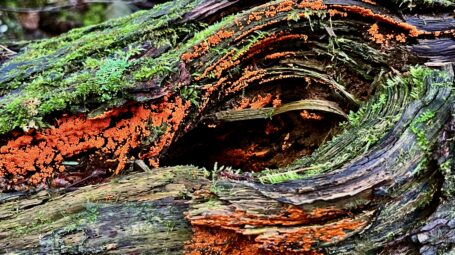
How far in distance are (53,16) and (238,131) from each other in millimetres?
4841

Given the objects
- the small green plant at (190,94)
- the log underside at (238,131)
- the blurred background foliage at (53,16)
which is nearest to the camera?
the log underside at (238,131)

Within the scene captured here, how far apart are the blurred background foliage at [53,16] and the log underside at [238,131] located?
9.68ft

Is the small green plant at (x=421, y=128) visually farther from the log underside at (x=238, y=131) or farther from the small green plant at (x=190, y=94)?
the small green plant at (x=190, y=94)

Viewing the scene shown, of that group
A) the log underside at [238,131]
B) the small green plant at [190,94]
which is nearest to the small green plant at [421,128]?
the log underside at [238,131]

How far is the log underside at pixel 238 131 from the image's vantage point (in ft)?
8.96

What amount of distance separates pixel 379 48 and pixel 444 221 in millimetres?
1462

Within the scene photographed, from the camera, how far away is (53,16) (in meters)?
7.40

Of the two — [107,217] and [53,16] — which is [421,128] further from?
[53,16]

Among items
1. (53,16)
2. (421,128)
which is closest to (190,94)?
(421,128)

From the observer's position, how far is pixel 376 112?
10.4 ft

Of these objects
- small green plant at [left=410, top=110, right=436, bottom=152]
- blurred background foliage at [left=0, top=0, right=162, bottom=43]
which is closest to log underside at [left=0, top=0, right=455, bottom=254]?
small green plant at [left=410, top=110, right=436, bottom=152]

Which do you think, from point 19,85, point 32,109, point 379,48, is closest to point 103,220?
point 32,109

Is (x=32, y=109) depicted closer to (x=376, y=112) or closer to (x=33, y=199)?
(x=33, y=199)

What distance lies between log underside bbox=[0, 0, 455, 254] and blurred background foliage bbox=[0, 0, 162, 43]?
2949mm
